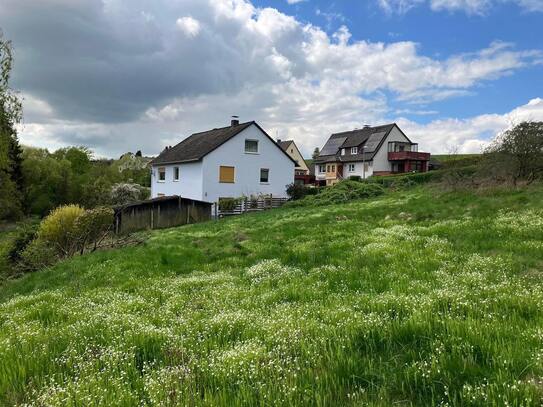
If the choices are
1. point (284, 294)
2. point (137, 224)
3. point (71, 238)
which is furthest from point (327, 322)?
point (137, 224)

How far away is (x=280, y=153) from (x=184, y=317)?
40764 millimetres

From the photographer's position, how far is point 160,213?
34.3m

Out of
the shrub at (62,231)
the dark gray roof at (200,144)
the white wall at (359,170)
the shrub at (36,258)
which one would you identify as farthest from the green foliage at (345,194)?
the white wall at (359,170)

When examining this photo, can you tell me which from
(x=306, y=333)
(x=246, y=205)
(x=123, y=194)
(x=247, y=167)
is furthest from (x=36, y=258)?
(x=123, y=194)

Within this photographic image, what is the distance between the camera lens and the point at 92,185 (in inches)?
2098

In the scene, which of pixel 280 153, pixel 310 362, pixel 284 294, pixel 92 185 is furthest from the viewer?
pixel 92 185

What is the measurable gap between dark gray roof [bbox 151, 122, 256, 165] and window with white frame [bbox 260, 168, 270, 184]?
5.46 metres

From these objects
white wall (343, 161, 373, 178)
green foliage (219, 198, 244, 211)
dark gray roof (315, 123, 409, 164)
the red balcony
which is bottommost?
green foliage (219, 198, 244, 211)

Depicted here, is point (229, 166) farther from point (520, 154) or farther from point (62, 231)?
point (520, 154)

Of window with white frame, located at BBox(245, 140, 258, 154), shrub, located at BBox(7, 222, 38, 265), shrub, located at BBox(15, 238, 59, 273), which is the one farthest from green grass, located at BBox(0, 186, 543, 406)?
window with white frame, located at BBox(245, 140, 258, 154)

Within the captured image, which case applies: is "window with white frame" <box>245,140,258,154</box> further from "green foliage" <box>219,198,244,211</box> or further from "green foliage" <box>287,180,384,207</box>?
"green foliage" <box>287,180,384,207</box>

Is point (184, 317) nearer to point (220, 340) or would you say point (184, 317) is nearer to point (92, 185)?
point (220, 340)

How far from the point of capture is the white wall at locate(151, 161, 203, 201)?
135ft

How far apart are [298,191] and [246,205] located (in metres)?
7.87
